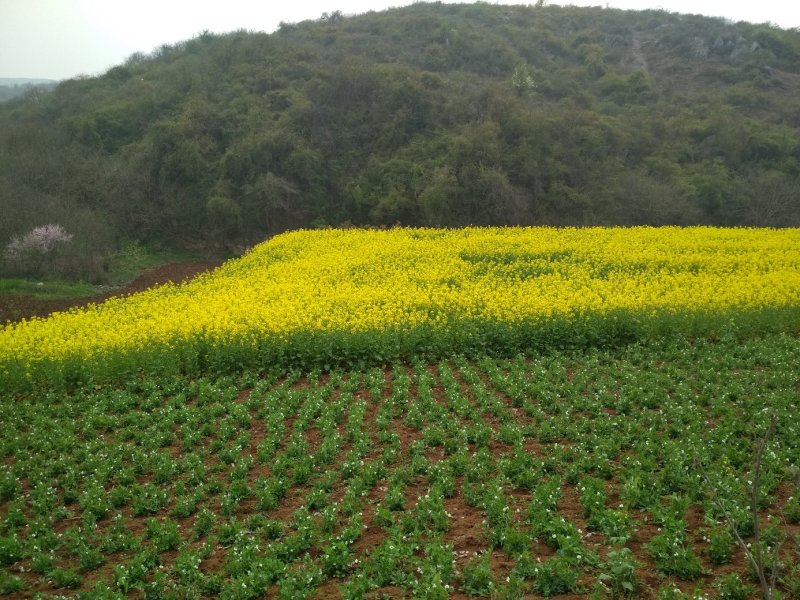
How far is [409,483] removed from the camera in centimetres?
832

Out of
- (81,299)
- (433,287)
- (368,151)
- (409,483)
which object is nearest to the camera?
(409,483)

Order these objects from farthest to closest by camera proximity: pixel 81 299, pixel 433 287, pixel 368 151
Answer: pixel 368 151 < pixel 81 299 < pixel 433 287

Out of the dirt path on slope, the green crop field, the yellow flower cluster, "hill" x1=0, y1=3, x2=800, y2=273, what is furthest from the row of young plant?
"hill" x1=0, y1=3, x2=800, y2=273

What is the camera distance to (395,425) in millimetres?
10375

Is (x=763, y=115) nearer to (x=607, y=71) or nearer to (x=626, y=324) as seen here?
(x=607, y=71)

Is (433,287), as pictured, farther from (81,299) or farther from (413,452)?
(81,299)

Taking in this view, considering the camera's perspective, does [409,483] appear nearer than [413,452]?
Yes

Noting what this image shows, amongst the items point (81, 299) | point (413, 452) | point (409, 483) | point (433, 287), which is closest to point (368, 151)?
point (81, 299)

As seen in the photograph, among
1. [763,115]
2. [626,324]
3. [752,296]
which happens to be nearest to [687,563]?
[626,324]

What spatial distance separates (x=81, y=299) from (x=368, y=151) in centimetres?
2272

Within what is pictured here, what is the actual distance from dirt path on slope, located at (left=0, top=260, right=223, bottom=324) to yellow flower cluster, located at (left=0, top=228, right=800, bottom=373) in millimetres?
2876

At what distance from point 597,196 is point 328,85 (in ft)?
67.2

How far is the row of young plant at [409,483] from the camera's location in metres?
6.25

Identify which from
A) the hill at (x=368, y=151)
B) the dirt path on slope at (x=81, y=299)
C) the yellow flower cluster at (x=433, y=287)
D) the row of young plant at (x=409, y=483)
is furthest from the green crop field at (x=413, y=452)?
the hill at (x=368, y=151)
